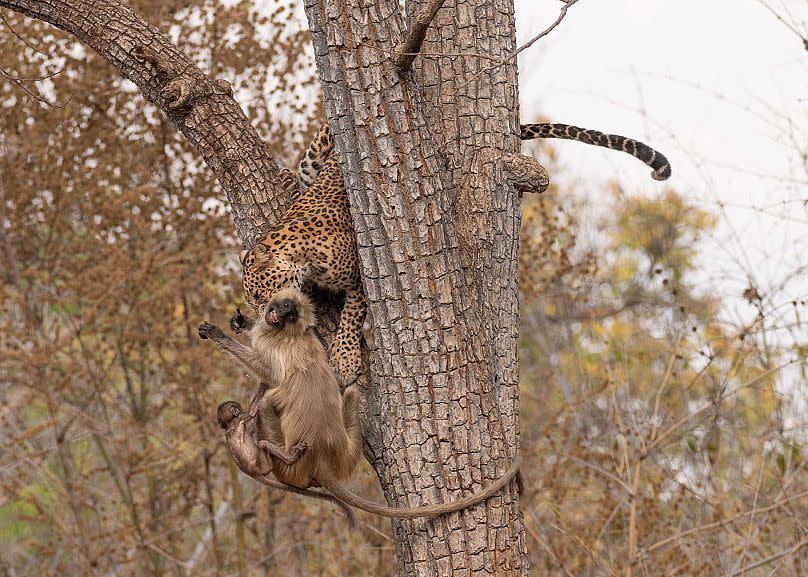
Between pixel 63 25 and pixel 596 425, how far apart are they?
25.5 ft

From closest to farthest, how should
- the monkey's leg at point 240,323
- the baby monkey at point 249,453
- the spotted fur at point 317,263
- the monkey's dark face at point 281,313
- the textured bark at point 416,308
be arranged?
the textured bark at point 416,308 → the monkey's dark face at point 281,313 → the baby monkey at point 249,453 → the spotted fur at point 317,263 → the monkey's leg at point 240,323

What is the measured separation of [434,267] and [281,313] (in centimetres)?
91

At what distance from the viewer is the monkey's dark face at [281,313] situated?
17.2 feet

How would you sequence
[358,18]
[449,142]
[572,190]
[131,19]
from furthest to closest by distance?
[572,190] → [131,19] → [449,142] → [358,18]

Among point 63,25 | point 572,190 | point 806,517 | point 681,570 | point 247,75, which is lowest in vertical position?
point 681,570

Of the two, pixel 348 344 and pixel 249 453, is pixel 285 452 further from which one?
pixel 348 344

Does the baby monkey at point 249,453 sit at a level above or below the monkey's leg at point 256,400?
below

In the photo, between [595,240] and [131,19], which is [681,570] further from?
[595,240]

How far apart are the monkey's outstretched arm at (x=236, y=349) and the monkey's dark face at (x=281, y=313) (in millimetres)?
366

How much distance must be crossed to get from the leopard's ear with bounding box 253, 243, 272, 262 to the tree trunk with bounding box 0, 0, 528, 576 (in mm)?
879

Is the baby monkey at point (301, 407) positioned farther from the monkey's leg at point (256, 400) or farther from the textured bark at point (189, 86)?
the textured bark at point (189, 86)

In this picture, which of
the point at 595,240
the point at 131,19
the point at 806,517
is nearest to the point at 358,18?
the point at 131,19

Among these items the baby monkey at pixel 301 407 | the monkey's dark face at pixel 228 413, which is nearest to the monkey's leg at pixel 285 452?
the baby monkey at pixel 301 407

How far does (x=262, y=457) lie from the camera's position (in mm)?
5414
